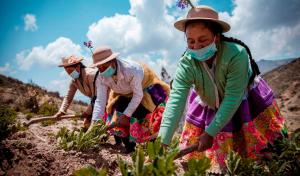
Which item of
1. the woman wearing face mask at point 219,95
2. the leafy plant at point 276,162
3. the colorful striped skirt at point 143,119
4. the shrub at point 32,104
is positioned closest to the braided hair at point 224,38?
the woman wearing face mask at point 219,95

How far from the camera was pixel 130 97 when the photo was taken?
184 inches

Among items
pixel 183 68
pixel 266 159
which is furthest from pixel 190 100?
pixel 266 159

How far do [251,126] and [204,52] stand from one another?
0.78 m

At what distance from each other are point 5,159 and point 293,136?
2.58 m

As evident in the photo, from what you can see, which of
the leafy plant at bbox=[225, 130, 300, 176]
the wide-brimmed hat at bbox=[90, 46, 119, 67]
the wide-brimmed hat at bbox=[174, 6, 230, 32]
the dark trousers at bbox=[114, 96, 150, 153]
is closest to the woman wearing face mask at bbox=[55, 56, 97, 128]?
the dark trousers at bbox=[114, 96, 150, 153]

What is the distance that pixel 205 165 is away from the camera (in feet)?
4.53

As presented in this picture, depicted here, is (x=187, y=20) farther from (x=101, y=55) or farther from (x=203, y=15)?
(x=101, y=55)

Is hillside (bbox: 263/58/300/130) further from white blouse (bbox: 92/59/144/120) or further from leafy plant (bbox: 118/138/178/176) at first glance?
leafy plant (bbox: 118/138/178/176)

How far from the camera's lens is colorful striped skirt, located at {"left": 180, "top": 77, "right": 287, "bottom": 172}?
2.63m

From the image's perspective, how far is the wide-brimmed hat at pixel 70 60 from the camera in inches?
193

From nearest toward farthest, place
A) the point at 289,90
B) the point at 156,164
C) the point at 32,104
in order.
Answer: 1. the point at 156,164
2. the point at 32,104
3. the point at 289,90

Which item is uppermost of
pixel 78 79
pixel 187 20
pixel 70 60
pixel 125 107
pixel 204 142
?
pixel 70 60

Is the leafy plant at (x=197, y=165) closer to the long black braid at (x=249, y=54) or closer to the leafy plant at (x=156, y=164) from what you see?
the leafy plant at (x=156, y=164)

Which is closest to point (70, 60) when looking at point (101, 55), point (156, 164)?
point (101, 55)
